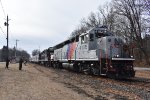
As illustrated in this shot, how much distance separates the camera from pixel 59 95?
14.7m

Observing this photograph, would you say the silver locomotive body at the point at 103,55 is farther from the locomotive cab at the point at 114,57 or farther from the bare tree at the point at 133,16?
the bare tree at the point at 133,16

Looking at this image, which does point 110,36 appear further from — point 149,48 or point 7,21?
point 149,48

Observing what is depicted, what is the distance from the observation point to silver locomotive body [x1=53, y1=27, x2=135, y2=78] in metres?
24.2

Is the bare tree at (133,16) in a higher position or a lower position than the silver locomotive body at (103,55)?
higher

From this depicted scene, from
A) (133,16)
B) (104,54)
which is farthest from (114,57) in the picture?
(133,16)

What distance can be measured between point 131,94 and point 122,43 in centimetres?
1000

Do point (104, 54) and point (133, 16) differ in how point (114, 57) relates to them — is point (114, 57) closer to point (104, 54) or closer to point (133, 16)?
point (104, 54)

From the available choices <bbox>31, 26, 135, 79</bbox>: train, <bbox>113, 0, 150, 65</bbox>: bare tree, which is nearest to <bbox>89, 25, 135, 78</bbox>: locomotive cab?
<bbox>31, 26, 135, 79</bbox>: train

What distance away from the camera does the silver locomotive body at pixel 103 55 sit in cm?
2423

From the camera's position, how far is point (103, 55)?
25.5 meters

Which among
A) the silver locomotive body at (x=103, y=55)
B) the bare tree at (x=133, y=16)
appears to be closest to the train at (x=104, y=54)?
the silver locomotive body at (x=103, y=55)

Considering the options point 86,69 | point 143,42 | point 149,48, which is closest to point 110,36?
point 86,69

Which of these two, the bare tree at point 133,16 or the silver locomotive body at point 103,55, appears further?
the bare tree at point 133,16

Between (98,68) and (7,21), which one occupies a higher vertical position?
(7,21)
